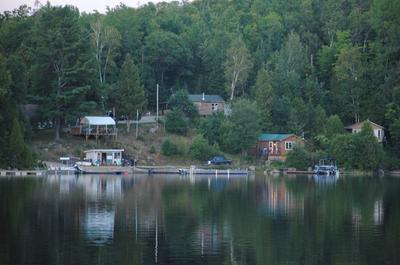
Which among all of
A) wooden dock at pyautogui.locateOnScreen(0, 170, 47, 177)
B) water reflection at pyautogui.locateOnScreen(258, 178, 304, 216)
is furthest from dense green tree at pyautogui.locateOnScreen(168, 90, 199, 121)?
water reflection at pyautogui.locateOnScreen(258, 178, 304, 216)

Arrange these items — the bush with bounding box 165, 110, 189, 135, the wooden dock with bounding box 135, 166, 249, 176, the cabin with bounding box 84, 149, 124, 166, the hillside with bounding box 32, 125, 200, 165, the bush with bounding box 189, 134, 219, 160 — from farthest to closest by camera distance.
Result: the bush with bounding box 165, 110, 189, 135
the bush with bounding box 189, 134, 219, 160
the cabin with bounding box 84, 149, 124, 166
the hillside with bounding box 32, 125, 200, 165
the wooden dock with bounding box 135, 166, 249, 176

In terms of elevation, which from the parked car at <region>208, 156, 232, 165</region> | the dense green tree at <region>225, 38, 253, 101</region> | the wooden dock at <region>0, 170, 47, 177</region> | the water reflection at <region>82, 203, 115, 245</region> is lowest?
the water reflection at <region>82, 203, 115, 245</region>

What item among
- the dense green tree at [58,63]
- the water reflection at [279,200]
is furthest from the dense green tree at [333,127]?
the dense green tree at [58,63]

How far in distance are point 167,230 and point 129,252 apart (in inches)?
229

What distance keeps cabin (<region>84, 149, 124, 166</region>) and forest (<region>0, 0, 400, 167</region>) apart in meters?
4.14

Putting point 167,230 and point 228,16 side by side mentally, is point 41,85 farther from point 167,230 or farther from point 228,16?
point 167,230

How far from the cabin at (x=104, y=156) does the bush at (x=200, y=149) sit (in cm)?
719

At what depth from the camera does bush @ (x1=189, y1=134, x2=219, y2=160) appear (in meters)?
79.8

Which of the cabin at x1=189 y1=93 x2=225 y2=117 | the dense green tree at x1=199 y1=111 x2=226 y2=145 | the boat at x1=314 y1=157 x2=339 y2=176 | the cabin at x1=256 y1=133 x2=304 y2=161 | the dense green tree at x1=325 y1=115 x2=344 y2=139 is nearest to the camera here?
the boat at x1=314 y1=157 x2=339 y2=176

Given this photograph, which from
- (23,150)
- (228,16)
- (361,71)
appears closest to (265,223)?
(23,150)

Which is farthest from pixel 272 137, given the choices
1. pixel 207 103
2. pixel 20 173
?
pixel 20 173

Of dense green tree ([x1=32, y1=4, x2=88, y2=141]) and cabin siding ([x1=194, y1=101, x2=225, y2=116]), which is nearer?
dense green tree ([x1=32, y1=4, x2=88, y2=141])

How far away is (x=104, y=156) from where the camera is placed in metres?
78.4

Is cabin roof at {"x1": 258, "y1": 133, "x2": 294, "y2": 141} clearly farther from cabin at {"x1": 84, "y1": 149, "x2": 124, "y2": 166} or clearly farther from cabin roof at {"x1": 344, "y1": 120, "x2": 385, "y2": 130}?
cabin at {"x1": 84, "y1": 149, "x2": 124, "y2": 166}
